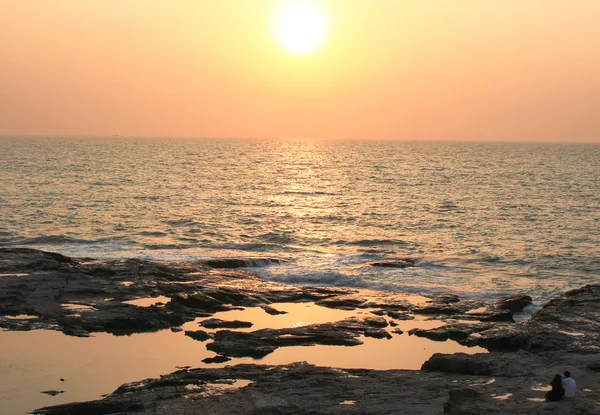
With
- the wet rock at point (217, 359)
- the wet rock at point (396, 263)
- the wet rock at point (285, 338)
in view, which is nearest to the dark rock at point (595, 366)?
the wet rock at point (285, 338)

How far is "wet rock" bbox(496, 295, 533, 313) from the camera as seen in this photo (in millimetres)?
30938

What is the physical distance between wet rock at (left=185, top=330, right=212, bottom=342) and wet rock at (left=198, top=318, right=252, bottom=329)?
1055 mm

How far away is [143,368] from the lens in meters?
21.9

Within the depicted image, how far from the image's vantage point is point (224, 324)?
89.4 feet

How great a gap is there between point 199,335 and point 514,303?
576 inches

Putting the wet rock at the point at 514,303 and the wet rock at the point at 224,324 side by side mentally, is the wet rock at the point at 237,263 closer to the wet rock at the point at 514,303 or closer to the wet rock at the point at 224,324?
the wet rock at the point at 224,324

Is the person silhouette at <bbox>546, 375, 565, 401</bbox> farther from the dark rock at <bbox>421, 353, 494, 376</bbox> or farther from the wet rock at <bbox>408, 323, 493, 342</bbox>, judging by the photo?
the wet rock at <bbox>408, 323, 493, 342</bbox>

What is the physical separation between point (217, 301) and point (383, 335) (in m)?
8.06

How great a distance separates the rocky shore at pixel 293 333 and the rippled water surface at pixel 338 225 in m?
5.33

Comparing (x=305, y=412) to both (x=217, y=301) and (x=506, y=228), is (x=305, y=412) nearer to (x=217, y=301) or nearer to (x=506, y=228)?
(x=217, y=301)

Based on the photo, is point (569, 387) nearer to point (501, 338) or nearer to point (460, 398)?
point (460, 398)

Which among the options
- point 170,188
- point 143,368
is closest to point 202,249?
point 143,368

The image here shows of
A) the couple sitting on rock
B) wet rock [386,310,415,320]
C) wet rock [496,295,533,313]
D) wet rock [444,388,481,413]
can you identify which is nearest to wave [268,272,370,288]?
wet rock [386,310,415,320]

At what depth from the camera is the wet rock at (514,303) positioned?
30938 mm
